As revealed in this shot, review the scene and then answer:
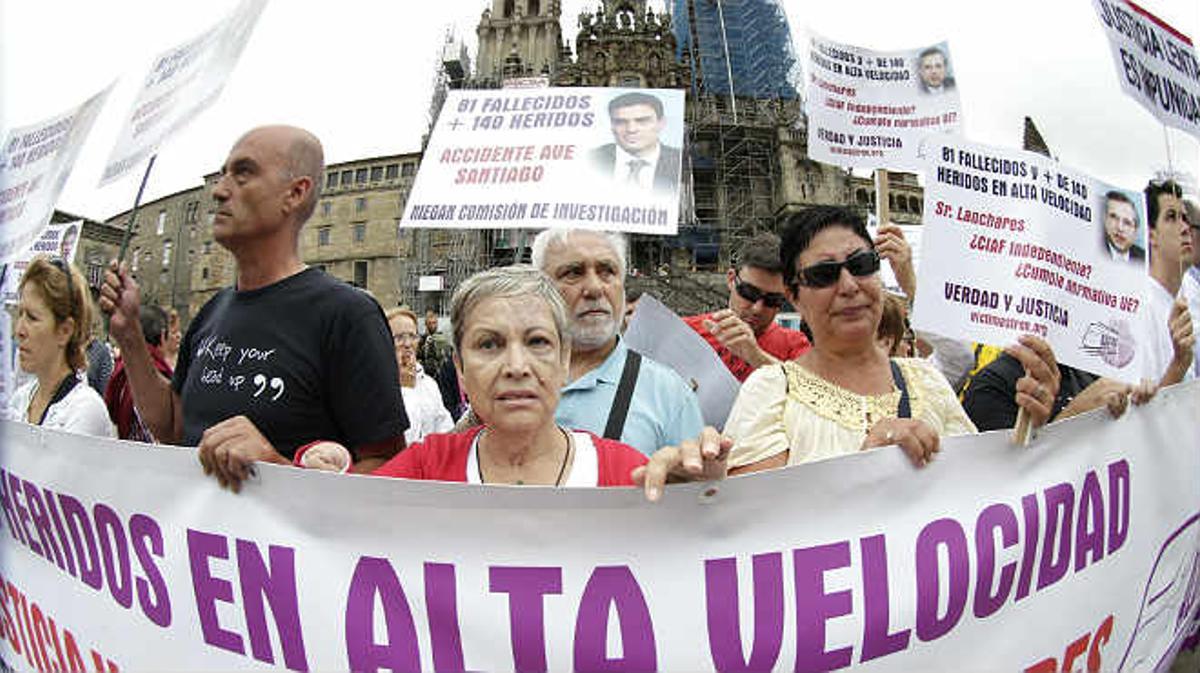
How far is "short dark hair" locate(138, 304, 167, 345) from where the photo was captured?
12.9 feet

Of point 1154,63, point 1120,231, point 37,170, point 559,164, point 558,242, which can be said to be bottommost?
point 1120,231

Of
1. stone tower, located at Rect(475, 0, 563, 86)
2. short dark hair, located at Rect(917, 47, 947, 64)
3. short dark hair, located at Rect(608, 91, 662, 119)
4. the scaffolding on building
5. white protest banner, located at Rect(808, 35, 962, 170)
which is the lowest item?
short dark hair, located at Rect(608, 91, 662, 119)

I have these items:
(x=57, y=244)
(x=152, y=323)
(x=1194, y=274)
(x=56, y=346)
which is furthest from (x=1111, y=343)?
(x=57, y=244)

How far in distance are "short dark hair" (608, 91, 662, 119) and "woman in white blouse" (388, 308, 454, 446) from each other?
2.44m

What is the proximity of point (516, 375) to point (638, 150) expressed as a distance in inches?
49.0

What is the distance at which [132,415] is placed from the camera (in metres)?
2.63

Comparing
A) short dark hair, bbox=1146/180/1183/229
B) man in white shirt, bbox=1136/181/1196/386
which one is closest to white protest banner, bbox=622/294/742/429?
man in white shirt, bbox=1136/181/1196/386

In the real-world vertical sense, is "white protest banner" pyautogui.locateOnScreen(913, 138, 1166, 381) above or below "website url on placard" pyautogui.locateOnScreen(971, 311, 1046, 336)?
above

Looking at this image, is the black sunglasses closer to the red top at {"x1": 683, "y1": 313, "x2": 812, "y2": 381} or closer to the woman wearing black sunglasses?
the woman wearing black sunglasses

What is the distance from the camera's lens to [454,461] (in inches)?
63.4

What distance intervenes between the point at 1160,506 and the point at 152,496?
2.88 meters

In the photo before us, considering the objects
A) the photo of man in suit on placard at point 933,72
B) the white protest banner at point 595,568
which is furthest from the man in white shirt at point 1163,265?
the white protest banner at point 595,568

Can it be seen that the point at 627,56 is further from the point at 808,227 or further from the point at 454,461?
the point at 454,461

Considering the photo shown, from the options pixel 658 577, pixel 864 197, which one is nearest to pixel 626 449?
pixel 658 577
